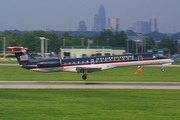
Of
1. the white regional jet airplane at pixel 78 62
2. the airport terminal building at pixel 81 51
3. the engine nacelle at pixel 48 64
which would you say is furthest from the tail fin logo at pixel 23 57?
the airport terminal building at pixel 81 51

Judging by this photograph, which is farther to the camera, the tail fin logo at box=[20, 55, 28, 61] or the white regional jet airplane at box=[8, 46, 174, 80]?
the tail fin logo at box=[20, 55, 28, 61]

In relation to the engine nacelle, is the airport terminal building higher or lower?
higher

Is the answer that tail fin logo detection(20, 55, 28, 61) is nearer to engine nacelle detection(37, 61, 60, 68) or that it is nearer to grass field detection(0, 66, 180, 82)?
engine nacelle detection(37, 61, 60, 68)

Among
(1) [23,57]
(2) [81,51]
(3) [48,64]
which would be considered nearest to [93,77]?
(3) [48,64]

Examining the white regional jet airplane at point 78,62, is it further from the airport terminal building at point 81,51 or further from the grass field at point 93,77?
the airport terminal building at point 81,51

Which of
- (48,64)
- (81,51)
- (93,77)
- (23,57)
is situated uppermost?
(81,51)

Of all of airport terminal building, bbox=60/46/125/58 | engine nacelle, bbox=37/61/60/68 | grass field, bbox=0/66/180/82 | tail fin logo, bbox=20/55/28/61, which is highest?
airport terminal building, bbox=60/46/125/58
